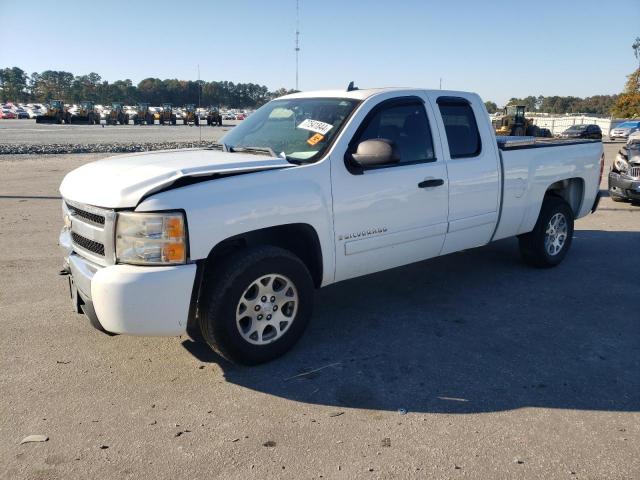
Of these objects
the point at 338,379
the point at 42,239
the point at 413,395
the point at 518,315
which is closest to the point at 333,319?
the point at 338,379

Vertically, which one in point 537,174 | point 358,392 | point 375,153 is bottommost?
point 358,392

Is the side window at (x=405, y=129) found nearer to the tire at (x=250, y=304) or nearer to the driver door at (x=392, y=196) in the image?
the driver door at (x=392, y=196)

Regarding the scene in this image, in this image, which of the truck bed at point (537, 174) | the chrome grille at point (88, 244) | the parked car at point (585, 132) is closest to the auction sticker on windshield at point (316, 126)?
the chrome grille at point (88, 244)

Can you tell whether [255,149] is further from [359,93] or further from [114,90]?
[114,90]

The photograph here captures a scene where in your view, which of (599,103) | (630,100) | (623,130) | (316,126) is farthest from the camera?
(599,103)

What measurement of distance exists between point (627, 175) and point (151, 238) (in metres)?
10.1

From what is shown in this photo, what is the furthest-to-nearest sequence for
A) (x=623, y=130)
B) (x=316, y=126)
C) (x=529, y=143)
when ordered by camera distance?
(x=623, y=130)
(x=529, y=143)
(x=316, y=126)

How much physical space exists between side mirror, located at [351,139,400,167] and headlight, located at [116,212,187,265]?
1.43 meters

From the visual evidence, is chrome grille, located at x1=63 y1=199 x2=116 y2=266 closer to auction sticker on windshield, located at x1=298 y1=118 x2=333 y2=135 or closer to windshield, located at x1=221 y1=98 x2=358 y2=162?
windshield, located at x1=221 y1=98 x2=358 y2=162

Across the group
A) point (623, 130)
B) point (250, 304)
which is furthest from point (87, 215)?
point (623, 130)

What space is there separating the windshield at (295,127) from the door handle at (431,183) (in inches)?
34.0

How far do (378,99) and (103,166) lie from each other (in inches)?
87.8

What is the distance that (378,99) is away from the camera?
4363mm

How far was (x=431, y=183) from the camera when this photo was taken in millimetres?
4516
